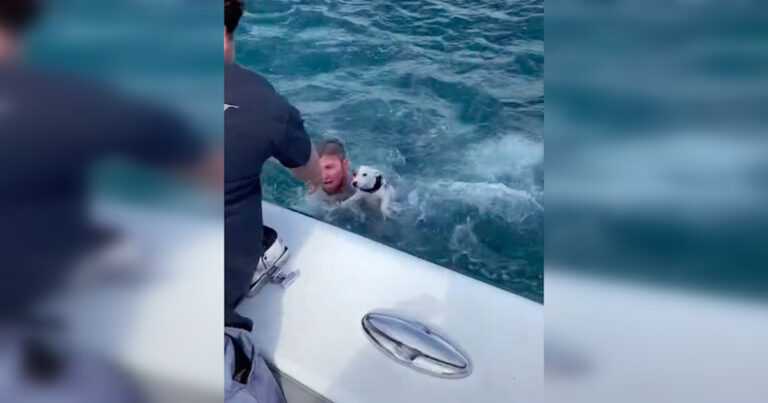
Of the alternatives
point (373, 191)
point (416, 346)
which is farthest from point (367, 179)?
point (416, 346)

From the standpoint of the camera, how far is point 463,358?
1.25 m

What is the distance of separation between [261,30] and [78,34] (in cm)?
286

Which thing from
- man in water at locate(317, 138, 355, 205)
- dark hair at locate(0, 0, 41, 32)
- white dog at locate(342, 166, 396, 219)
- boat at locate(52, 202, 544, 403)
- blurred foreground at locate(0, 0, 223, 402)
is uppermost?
dark hair at locate(0, 0, 41, 32)

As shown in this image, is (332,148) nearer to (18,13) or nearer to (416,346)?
(416,346)

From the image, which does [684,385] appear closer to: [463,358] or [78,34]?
[78,34]

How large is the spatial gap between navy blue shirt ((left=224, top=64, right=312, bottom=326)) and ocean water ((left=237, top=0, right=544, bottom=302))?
3.67ft

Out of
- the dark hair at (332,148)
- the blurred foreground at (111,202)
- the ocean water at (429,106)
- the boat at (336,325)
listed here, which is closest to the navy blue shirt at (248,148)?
the boat at (336,325)

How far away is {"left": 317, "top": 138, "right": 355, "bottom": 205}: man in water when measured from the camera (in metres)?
2.66

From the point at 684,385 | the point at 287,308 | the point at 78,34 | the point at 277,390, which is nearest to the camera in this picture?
the point at 78,34

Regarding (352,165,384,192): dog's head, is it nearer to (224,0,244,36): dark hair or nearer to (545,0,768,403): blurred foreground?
(224,0,244,36): dark hair

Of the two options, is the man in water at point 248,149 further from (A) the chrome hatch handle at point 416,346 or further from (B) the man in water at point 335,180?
(B) the man in water at point 335,180

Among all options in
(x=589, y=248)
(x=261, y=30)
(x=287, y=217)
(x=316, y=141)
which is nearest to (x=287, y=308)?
(x=287, y=217)

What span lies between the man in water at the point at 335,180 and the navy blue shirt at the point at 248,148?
102 centimetres

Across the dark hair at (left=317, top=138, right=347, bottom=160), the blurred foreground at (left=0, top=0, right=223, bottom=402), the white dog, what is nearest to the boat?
the blurred foreground at (left=0, top=0, right=223, bottom=402)
